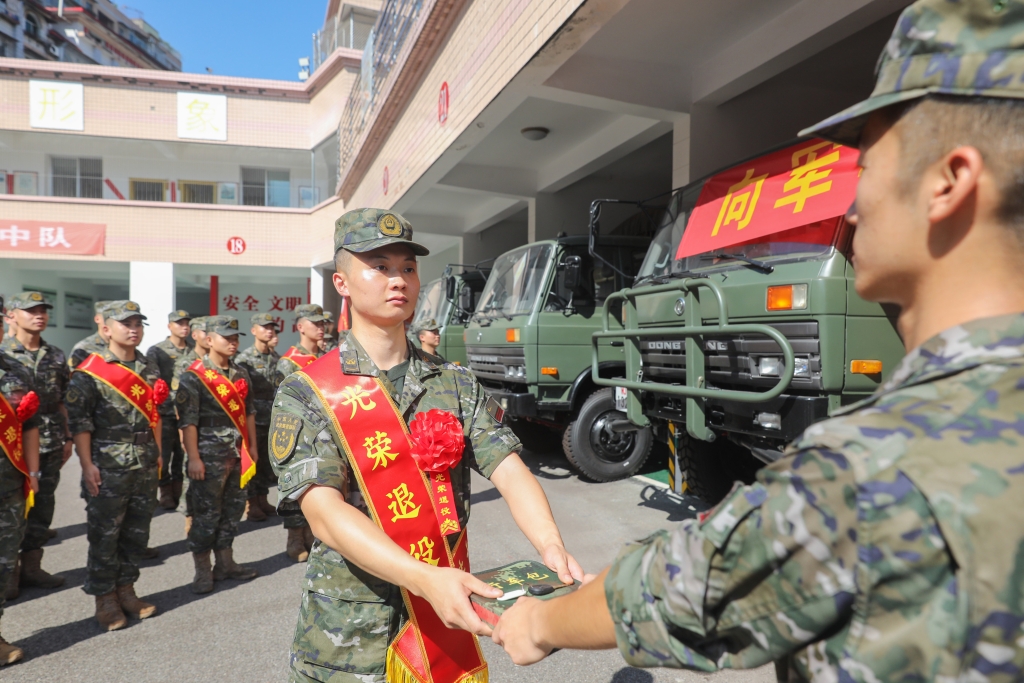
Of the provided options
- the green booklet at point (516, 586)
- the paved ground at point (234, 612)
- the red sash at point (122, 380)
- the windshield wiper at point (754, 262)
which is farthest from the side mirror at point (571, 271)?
the green booklet at point (516, 586)

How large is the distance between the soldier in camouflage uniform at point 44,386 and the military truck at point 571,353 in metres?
3.78

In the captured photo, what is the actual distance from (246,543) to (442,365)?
4039 mm

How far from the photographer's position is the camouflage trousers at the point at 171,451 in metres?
6.24

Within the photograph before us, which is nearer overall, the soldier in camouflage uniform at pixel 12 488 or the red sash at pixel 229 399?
the soldier in camouflage uniform at pixel 12 488

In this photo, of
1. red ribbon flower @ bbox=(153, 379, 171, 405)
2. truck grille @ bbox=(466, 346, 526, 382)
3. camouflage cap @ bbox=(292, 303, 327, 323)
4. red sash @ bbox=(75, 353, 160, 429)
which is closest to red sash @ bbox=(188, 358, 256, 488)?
red ribbon flower @ bbox=(153, 379, 171, 405)

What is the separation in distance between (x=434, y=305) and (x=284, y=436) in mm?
9010

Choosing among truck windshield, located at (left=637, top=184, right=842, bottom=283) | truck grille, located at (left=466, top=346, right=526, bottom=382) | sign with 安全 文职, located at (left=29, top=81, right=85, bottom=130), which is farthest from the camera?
sign with 安全 文职, located at (left=29, top=81, right=85, bottom=130)

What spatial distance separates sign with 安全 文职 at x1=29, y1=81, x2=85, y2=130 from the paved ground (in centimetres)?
1647

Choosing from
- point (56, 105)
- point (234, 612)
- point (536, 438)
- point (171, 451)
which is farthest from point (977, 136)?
point (56, 105)

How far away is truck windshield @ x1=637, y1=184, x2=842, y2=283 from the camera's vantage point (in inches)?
144

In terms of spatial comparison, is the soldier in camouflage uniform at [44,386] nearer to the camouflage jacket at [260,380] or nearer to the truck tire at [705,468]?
the camouflage jacket at [260,380]

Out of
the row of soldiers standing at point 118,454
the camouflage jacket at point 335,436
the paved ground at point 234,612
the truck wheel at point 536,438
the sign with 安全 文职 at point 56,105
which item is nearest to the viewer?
the camouflage jacket at point 335,436

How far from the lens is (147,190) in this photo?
20.0 meters

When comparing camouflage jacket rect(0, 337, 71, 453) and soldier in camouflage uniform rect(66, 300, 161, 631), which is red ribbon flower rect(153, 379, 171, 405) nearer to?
soldier in camouflage uniform rect(66, 300, 161, 631)
